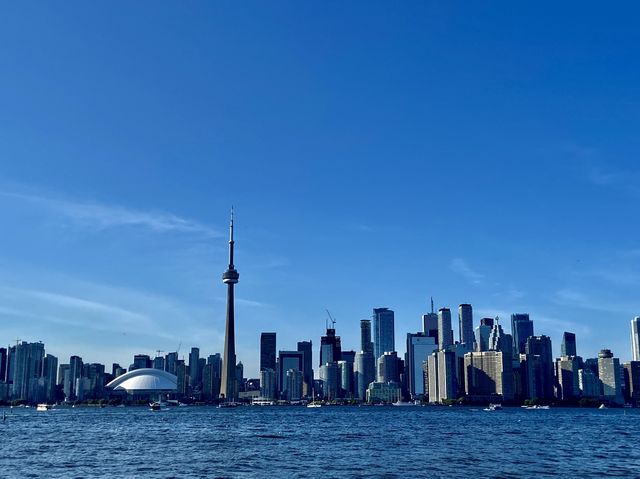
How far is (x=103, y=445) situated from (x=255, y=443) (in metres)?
20.5

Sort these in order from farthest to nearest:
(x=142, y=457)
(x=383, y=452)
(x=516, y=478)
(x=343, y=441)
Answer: (x=343, y=441), (x=383, y=452), (x=142, y=457), (x=516, y=478)

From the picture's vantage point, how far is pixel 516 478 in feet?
209


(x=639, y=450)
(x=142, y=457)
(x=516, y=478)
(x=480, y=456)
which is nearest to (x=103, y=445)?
(x=142, y=457)

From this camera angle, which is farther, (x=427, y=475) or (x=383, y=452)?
(x=383, y=452)

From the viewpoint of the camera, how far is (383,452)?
3457 inches

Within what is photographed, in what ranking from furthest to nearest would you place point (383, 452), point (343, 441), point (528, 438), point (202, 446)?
point (528, 438) → point (343, 441) → point (202, 446) → point (383, 452)

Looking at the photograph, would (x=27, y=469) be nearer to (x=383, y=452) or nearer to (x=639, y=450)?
(x=383, y=452)

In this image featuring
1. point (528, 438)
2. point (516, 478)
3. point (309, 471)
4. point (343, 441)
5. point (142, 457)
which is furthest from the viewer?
point (528, 438)

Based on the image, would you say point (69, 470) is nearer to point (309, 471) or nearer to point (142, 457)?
point (142, 457)

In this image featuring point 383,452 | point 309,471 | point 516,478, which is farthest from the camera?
point 383,452

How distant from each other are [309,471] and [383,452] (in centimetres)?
2169

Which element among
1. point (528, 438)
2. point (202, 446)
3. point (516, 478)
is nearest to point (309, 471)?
point (516, 478)

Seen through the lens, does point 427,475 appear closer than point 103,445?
Yes

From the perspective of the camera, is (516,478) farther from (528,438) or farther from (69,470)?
(528,438)
